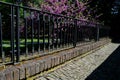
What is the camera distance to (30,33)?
6.23m

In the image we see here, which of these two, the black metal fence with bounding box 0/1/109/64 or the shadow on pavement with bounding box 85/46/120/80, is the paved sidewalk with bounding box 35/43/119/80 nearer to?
the shadow on pavement with bounding box 85/46/120/80

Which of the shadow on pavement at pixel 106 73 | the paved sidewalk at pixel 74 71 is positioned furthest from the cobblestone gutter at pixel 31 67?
the shadow on pavement at pixel 106 73

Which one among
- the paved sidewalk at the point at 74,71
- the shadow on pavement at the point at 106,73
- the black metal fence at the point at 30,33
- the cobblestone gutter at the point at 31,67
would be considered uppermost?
the black metal fence at the point at 30,33

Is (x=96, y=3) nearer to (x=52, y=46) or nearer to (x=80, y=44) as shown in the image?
(x=80, y=44)

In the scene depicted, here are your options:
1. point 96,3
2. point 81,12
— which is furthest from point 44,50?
point 96,3

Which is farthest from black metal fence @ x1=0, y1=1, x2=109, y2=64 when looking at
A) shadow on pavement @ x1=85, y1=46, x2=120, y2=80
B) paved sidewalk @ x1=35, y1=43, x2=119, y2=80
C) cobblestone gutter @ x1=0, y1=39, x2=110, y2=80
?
shadow on pavement @ x1=85, y1=46, x2=120, y2=80

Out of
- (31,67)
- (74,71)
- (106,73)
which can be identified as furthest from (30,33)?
(106,73)

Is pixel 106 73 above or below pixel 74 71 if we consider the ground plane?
below

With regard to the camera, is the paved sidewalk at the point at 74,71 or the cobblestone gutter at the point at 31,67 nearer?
the cobblestone gutter at the point at 31,67

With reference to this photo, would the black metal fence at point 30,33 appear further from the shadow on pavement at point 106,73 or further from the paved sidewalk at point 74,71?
the shadow on pavement at point 106,73

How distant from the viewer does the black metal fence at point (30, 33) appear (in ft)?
16.6

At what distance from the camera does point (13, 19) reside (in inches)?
199

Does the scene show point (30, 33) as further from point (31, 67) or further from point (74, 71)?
point (74, 71)

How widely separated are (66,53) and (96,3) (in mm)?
25713
